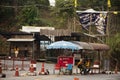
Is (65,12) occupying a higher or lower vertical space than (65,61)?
higher

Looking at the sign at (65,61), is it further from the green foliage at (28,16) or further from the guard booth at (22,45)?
the green foliage at (28,16)

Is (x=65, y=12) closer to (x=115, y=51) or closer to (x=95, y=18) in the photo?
(x=95, y=18)

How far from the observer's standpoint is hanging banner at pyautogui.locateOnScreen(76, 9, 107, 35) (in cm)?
4426

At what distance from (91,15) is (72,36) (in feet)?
25.9

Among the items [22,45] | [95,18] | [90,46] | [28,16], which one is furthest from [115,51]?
[28,16]

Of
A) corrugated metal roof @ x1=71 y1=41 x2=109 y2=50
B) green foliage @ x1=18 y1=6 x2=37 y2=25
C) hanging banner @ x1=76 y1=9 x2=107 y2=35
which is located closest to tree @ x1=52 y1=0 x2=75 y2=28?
green foliage @ x1=18 y1=6 x2=37 y2=25

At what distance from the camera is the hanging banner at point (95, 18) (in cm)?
4426

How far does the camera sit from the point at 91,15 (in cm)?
4547

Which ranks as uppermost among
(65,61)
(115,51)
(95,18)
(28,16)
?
(28,16)

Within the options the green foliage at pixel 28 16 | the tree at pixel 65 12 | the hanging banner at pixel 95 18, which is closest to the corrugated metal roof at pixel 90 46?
the hanging banner at pixel 95 18

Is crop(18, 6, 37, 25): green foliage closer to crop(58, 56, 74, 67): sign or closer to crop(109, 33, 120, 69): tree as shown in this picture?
crop(109, 33, 120, 69): tree

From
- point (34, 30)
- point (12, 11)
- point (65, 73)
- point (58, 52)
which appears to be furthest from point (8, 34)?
point (65, 73)

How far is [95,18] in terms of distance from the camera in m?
45.3

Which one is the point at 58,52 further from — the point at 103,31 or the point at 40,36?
the point at 103,31
